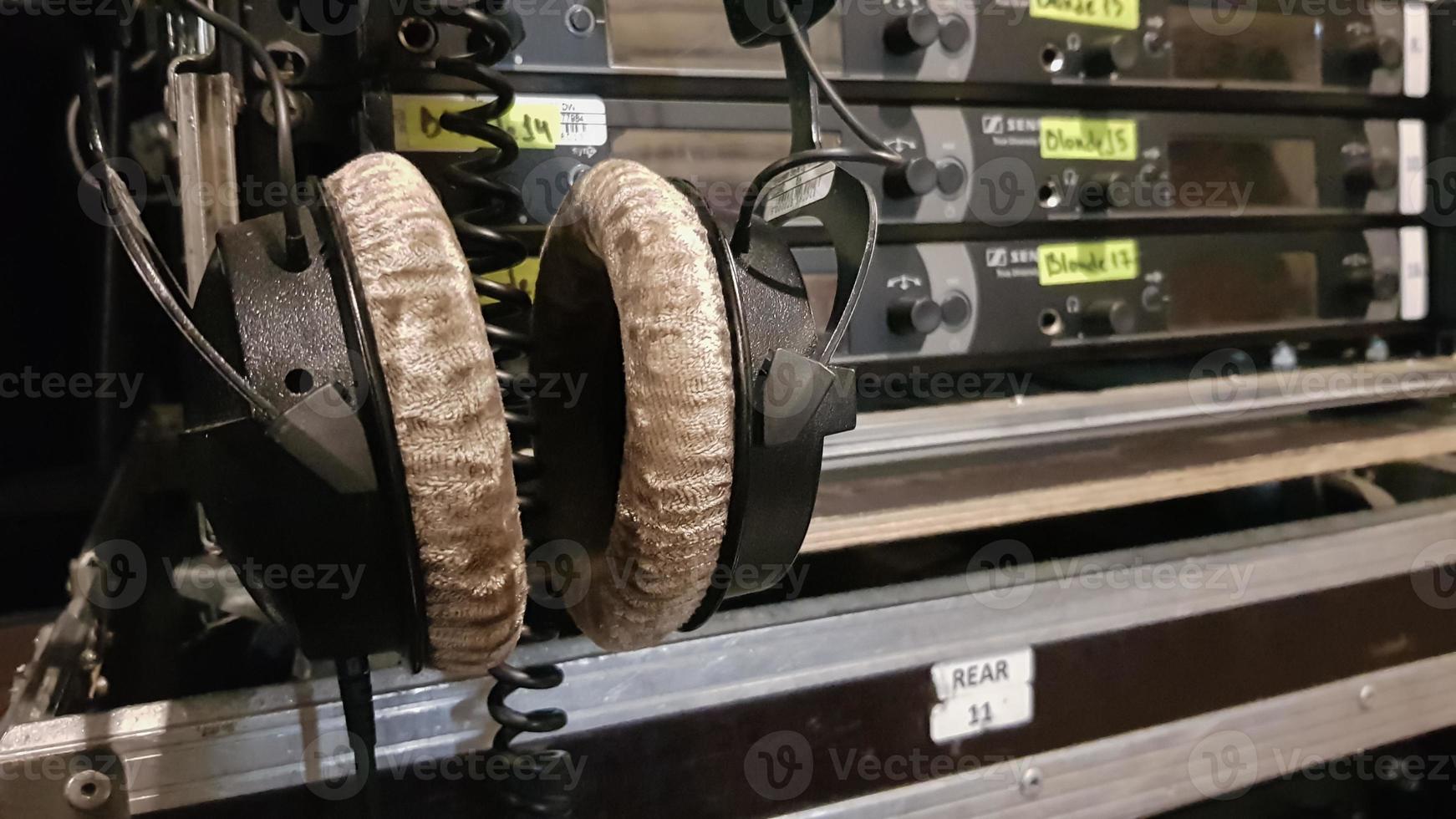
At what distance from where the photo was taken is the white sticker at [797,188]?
35cm

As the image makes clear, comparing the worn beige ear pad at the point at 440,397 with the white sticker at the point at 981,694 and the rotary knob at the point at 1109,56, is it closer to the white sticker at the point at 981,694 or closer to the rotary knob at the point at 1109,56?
the white sticker at the point at 981,694

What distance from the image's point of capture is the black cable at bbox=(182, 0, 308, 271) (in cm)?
29

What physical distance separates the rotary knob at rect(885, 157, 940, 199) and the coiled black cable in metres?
0.25

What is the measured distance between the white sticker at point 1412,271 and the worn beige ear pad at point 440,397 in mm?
820

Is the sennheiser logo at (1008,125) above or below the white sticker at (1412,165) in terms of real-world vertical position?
above

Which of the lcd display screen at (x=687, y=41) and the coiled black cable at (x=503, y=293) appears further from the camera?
the lcd display screen at (x=687, y=41)

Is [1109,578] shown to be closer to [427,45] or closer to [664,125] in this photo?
[664,125]

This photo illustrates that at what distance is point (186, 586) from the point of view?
0.49 m

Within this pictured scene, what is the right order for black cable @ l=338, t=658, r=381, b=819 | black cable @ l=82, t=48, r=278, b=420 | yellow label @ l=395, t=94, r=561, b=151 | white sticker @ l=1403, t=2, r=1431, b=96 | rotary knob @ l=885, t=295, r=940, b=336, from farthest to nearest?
white sticker @ l=1403, t=2, r=1431, b=96
rotary knob @ l=885, t=295, r=940, b=336
yellow label @ l=395, t=94, r=561, b=151
black cable @ l=338, t=658, r=381, b=819
black cable @ l=82, t=48, r=278, b=420

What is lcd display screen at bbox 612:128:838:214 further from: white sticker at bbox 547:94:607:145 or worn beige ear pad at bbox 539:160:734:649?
worn beige ear pad at bbox 539:160:734:649

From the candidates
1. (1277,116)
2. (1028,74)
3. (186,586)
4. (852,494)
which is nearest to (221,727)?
(186,586)

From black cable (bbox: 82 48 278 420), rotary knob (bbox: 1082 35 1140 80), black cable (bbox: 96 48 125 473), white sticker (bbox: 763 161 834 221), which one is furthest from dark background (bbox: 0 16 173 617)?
rotary knob (bbox: 1082 35 1140 80)

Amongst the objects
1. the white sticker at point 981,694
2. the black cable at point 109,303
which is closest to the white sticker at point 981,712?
the white sticker at point 981,694

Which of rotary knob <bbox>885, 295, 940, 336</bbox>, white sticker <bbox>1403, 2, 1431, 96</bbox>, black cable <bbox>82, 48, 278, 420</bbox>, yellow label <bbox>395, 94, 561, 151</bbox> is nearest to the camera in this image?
black cable <bbox>82, 48, 278, 420</bbox>
